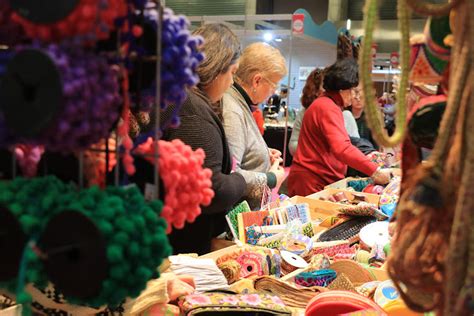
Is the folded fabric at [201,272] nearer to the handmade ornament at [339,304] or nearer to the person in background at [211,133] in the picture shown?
the person in background at [211,133]

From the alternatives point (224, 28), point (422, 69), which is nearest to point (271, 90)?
point (224, 28)

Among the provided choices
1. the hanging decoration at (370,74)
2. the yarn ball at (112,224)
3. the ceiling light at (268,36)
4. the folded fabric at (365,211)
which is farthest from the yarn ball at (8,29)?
the ceiling light at (268,36)

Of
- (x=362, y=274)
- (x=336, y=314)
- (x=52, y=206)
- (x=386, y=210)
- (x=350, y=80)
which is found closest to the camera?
(x=52, y=206)

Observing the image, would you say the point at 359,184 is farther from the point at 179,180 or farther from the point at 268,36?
the point at 179,180

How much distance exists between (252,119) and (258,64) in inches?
9.5

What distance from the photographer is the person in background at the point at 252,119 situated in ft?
7.09

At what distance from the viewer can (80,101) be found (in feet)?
1.80

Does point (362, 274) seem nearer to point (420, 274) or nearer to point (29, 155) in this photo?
point (420, 274)

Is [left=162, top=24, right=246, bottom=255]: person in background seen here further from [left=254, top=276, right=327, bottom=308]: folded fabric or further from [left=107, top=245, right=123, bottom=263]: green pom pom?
[left=107, top=245, right=123, bottom=263]: green pom pom

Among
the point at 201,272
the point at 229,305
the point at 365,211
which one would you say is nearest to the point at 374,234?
the point at 365,211

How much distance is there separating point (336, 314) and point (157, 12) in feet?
2.33

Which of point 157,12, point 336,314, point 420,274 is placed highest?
point 157,12

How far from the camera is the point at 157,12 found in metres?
0.65

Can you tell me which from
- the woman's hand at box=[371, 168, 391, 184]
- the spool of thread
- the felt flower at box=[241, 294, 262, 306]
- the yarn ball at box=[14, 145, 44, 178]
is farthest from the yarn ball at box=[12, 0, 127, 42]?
the woman's hand at box=[371, 168, 391, 184]
